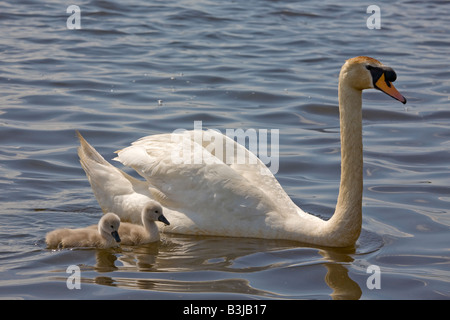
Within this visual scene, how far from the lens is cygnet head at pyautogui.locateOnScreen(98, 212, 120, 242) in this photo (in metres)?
6.92

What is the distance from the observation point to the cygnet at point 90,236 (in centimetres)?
691

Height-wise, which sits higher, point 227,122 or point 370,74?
point 370,74

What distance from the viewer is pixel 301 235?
7.30m

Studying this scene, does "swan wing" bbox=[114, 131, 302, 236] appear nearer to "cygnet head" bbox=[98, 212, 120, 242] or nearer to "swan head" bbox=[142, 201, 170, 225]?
"swan head" bbox=[142, 201, 170, 225]

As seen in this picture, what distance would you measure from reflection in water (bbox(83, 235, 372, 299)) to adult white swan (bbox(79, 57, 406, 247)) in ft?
0.46

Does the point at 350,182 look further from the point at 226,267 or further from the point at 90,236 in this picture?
the point at 90,236

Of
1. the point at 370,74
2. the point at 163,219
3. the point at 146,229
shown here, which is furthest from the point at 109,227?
the point at 370,74

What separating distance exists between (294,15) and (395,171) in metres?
10.9

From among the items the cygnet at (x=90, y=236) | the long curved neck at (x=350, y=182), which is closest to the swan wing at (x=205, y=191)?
the long curved neck at (x=350, y=182)

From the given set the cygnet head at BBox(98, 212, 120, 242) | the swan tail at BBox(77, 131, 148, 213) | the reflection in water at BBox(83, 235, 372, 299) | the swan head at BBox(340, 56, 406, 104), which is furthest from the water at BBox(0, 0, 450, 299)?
the swan head at BBox(340, 56, 406, 104)

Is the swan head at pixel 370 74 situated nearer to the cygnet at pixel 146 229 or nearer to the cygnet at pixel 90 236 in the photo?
the cygnet at pixel 146 229

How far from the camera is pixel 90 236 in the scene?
7027 millimetres

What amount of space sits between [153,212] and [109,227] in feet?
1.44

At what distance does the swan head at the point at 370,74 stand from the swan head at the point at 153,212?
1920 millimetres
